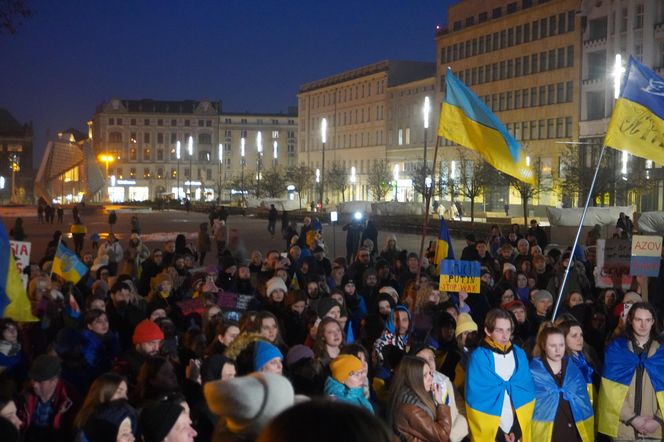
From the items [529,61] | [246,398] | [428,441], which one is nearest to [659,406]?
[428,441]

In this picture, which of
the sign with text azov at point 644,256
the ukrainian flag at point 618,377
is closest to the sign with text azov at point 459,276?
the sign with text azov at point 644,256

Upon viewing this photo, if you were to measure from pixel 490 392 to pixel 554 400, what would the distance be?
553 millimetres

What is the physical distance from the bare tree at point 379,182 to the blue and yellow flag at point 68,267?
7857cm

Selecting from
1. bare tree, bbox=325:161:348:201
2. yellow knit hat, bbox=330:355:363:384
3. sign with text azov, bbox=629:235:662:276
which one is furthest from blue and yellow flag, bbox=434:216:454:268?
bare tree, bbox=325:161:348:201

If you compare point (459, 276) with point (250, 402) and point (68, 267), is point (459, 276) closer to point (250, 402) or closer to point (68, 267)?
point (68, 267)

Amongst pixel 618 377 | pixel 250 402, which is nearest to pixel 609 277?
pixel 618 377

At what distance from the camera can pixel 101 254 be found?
51.9 feet

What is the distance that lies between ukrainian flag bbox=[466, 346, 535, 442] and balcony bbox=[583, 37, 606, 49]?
6312 centimetres

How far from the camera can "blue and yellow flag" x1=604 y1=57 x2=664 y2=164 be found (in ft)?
30.9

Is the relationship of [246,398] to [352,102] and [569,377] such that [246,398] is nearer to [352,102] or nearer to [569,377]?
[569,377]

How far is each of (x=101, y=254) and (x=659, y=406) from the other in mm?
10995

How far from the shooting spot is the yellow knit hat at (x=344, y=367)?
19.2ft

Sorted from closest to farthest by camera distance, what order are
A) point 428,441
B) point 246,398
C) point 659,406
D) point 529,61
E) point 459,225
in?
1. point 246,398
2. point 428,441
3. point 659,406
4. point 459,225
5. point 529,61

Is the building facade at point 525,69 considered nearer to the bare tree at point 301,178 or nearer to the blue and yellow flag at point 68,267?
the bare tree at point 301,178
